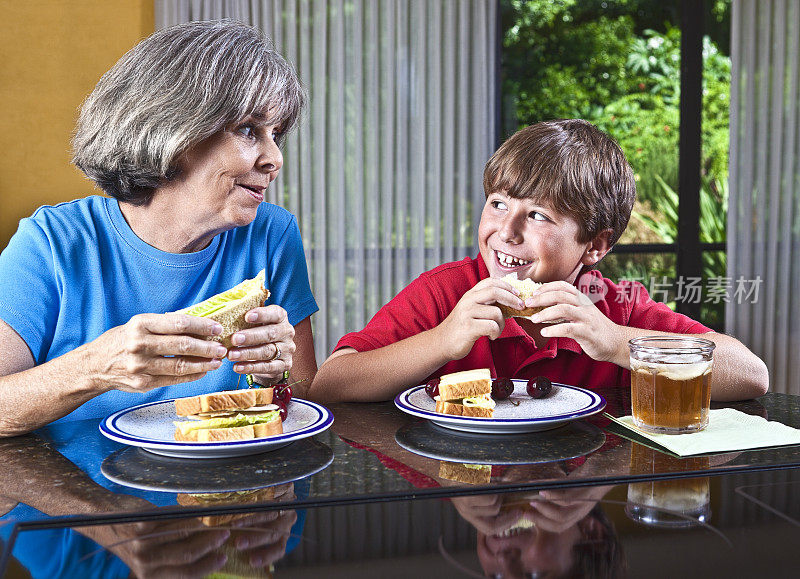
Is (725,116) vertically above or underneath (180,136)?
above

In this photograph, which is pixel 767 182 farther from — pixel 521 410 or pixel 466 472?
pixel 466 472

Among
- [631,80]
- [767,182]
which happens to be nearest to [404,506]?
[767,182]

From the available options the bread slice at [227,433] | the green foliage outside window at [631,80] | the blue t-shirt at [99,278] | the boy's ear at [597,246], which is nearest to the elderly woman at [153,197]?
the blue t-shirt at [99,278]

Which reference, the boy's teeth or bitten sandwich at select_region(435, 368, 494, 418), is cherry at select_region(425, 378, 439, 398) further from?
the boy's teeth

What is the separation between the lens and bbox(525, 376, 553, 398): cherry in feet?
4.44

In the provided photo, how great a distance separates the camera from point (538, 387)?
1354 millimetres

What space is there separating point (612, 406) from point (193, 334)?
78 cm

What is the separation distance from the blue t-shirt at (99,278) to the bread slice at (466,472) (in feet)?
2.43

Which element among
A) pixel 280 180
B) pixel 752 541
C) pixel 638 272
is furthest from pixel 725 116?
pixel 752 541

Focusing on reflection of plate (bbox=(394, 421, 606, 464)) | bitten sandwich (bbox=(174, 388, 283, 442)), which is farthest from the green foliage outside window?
bitten sandwich (bbox=(174, 388, 283, 442))

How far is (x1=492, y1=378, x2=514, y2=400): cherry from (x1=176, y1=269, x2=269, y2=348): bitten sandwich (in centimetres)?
43

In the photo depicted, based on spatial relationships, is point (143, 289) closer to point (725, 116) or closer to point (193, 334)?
point (193, 334)

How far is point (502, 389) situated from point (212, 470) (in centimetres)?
54

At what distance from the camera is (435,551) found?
765 mm
